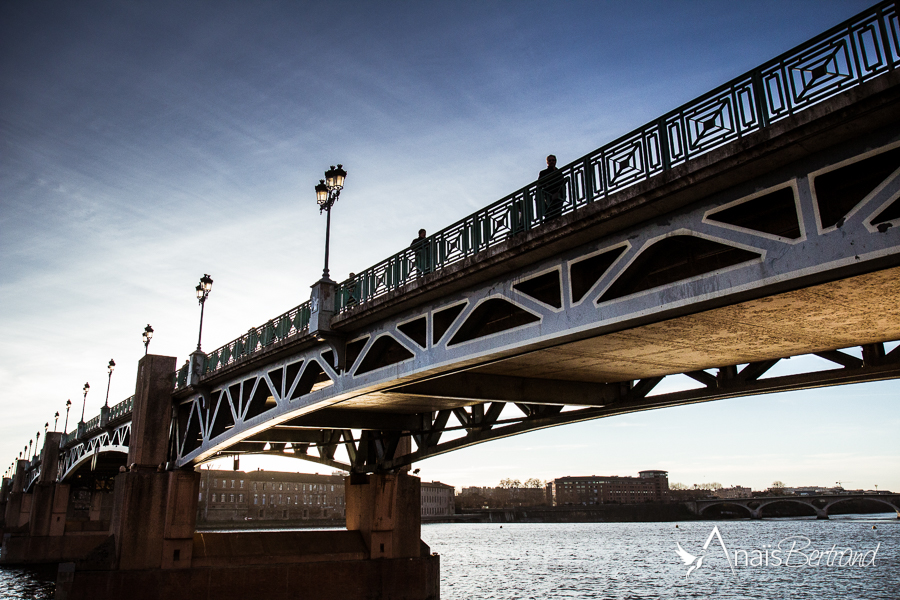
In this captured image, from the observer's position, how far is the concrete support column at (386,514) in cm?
2727

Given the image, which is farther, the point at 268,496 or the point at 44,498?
the point at 268,496

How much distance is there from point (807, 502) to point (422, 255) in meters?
164

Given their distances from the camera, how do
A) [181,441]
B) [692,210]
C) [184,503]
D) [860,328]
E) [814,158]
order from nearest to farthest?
1. [814,158]
2. [692,210]
3. [860,328]
4. [184,503]
5. [181,441]

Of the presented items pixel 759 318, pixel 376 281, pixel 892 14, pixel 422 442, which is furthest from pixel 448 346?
pixel 422 442

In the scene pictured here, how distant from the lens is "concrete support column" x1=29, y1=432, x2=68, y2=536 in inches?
2218

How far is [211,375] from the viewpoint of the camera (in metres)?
26.3

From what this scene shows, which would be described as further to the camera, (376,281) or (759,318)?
(376,281)

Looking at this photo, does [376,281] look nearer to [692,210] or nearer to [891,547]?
[692,210]

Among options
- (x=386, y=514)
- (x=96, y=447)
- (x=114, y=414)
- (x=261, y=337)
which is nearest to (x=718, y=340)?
(x=261, y=337)

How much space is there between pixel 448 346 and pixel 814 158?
24.1 feet

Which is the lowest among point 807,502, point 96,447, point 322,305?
point 807,502

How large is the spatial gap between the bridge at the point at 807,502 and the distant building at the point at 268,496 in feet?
275

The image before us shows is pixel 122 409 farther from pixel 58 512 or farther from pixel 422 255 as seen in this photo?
pixel 422 255

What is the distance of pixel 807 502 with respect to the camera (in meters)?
152
